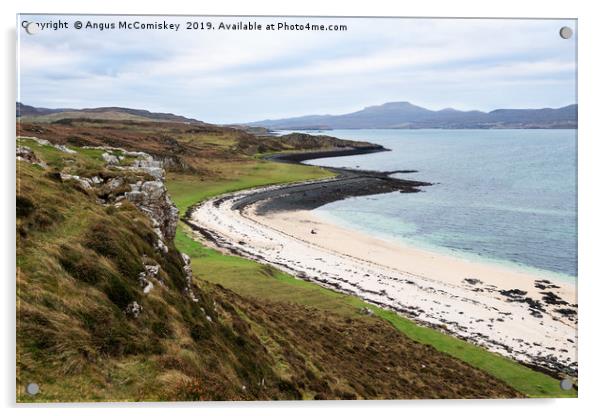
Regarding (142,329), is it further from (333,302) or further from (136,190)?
(333,302)

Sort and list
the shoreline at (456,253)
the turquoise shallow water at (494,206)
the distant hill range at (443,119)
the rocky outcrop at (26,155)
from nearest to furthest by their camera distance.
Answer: the rocky outcrop at (26,155)
the distant hill range at (443,119)
the turquoise shallow water at (494,206)
the shoreline at (456,253)

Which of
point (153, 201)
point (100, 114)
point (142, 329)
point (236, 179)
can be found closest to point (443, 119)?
point (153, 201)

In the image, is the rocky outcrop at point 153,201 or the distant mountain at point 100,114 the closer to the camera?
the rocky outcrop at point 153,201

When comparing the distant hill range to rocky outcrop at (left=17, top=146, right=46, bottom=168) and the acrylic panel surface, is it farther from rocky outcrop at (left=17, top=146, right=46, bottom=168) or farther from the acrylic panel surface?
rocky outcrop at (left=17, top=146, right=46, bottom=168)

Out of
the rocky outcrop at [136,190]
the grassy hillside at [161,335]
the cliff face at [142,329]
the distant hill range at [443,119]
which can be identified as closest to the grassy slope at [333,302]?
the grassy hillside at [161,335]

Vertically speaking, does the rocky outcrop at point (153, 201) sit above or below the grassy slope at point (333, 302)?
above

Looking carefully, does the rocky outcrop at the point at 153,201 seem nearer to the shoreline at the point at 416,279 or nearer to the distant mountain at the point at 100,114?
the distant mountain at the point at 100,114
